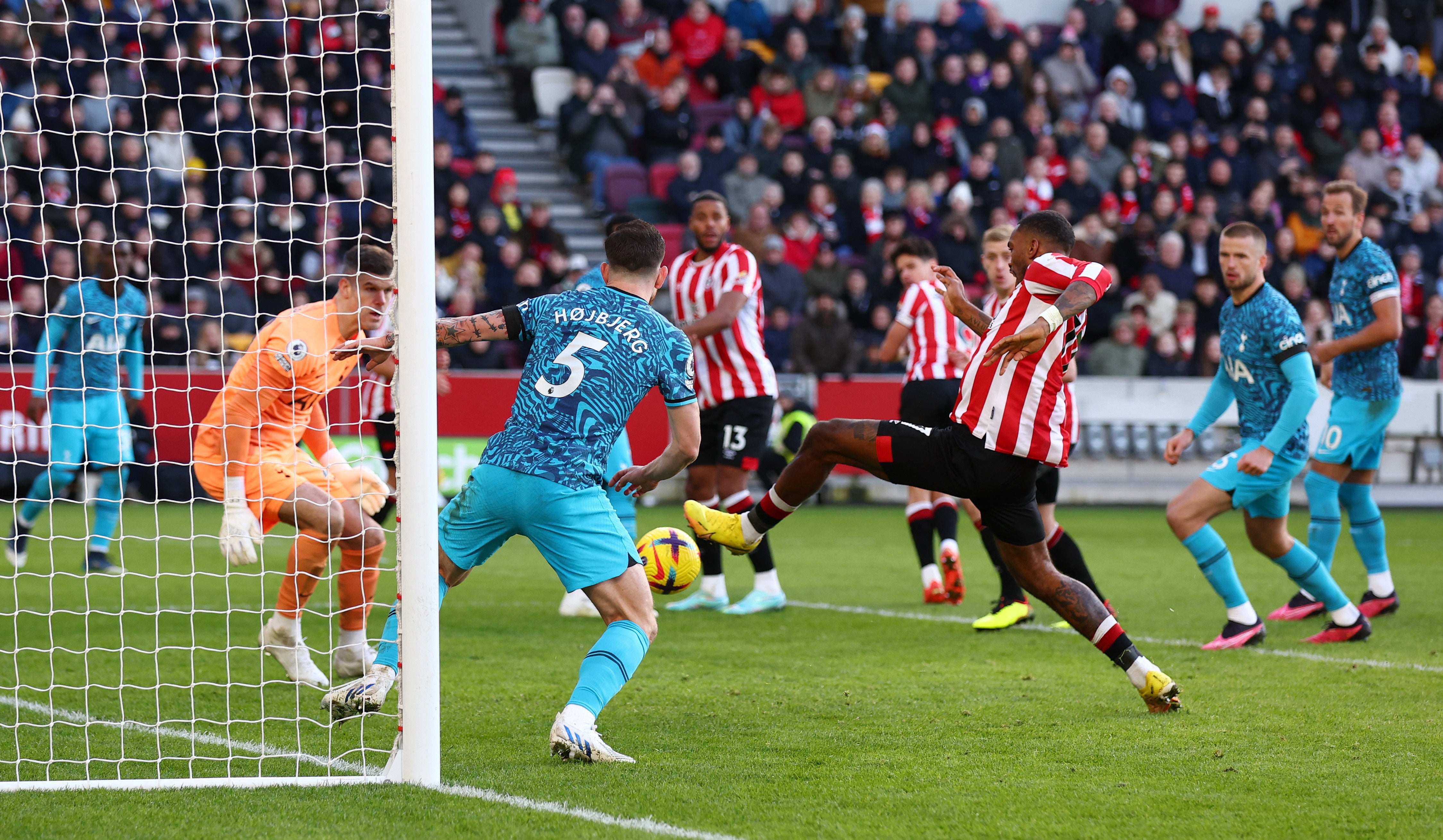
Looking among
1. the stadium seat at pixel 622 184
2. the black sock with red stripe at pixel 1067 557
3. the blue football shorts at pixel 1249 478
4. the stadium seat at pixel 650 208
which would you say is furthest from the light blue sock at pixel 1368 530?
the stadium seat at pixel 622 184

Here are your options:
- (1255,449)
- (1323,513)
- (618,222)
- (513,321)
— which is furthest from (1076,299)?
(1323,513)

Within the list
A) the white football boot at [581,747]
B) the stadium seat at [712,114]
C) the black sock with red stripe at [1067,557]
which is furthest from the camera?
the stadium seat at [712,114]

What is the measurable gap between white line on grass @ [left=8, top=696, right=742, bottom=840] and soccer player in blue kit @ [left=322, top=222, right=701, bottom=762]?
0.24 metres

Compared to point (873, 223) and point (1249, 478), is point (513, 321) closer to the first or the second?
point (1249, 478)

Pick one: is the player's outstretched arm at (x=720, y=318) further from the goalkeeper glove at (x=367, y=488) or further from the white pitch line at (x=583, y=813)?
the white pitch line at (x=583, y=813)

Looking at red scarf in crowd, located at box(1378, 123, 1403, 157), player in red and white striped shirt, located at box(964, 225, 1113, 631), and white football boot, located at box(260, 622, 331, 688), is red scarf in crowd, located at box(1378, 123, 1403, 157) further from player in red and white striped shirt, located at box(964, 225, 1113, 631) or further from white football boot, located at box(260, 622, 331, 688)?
white football boot, located at box(260, 622, 331, 688)

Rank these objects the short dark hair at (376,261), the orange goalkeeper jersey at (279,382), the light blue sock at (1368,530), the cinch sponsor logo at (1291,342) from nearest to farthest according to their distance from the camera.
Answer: the short dark hair at (376,261) < the orange goalkeeper jersey at (279,382) < the cinch sponsor logo at (1291,342) < the light blue sock at (1368,530)

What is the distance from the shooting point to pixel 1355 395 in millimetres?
8414

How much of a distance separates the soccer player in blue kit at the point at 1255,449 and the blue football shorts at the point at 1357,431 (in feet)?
3.72

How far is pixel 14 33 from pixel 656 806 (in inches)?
670

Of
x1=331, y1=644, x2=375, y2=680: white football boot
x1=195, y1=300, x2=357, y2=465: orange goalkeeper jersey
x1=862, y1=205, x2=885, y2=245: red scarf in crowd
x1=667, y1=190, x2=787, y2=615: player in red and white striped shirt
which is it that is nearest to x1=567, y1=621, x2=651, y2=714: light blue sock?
Answer: x1=331, y1=644, x2=375, y2=680: white football boot

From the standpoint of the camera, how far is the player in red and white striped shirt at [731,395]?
880 centimetres

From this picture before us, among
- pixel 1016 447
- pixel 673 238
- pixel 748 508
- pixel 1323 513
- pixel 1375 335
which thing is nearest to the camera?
pixel 1016 447

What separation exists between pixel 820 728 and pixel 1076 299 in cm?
190
